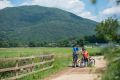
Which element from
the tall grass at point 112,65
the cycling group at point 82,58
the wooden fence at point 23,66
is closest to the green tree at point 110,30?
the tall grass at point 112,65

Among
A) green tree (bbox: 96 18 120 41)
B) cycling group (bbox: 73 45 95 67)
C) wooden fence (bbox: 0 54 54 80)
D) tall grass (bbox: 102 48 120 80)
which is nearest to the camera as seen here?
tall grass (bbox: 102 48 120 80)

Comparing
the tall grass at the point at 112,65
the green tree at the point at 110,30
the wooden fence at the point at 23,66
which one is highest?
the green tree at the point at 110,30

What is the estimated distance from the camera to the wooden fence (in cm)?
1619

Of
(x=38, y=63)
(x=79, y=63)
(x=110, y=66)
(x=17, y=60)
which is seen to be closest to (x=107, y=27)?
(x=110, y=66)

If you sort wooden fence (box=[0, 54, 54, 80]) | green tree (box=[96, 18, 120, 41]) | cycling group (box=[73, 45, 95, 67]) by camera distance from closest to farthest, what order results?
green tree (box=[96, 18, 120, 41])
wooden fence (box=[0, 54, 54, 80])
cycling group (box=[73, 45, 95, 67])

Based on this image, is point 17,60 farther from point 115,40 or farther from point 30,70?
point 115,40

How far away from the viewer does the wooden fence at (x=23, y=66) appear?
1619cm

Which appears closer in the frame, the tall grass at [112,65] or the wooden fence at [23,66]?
the tall grass at [112,65]

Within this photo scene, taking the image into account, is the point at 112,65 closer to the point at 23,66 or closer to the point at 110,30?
the point at 110,30

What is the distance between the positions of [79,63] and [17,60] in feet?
34.5

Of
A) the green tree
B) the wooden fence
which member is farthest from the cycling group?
the green tree

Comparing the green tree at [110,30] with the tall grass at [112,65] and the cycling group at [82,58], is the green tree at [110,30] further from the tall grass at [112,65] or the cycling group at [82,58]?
the cycling group at [82,58]

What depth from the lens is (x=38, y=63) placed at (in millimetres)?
21484

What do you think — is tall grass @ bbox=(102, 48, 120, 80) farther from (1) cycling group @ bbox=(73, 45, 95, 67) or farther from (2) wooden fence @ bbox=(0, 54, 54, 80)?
(1) cycling group @ bbox=(73, 45, 95, 67)
